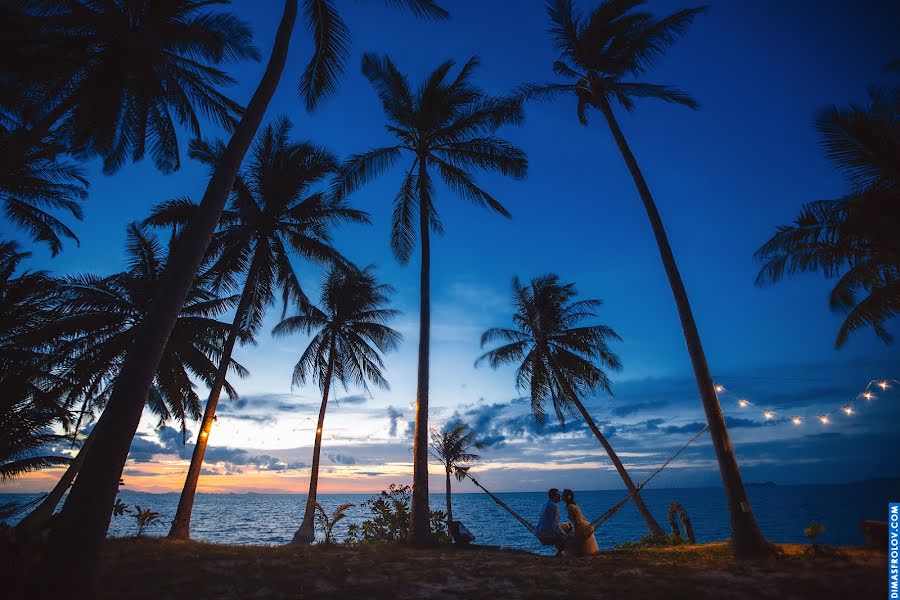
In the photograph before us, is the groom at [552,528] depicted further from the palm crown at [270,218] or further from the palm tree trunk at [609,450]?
the palm crown at [270,218]

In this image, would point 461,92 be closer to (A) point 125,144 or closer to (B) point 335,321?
(A) point 125,144

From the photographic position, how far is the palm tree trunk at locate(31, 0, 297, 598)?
12.4ft

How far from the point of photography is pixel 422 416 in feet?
35.3

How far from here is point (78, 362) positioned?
13.2m

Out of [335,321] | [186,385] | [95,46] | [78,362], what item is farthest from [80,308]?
[335,321]

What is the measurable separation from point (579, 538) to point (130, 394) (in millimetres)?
8618

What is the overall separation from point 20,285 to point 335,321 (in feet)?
35.8

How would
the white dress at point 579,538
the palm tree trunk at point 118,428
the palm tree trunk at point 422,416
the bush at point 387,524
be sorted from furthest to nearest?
the bush at point 387,524, the palm tree trunk at point 422,416, the white dress at point 579,538, the palm tree trunk at point 118,428

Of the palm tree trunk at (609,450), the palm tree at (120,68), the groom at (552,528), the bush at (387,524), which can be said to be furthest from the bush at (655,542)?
the palm tree at (120,68)

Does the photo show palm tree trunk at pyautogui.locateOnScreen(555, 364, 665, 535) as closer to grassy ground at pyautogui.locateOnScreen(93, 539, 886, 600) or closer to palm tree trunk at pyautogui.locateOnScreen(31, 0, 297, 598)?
grassy ground at pyautogui.locateOnScreen(93, 539, 886, 600)

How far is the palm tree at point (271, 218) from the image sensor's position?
14.4m

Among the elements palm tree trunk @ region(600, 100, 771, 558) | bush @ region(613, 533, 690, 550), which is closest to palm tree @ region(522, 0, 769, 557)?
palm tree trunk @ region(600, 100, 771, 558)

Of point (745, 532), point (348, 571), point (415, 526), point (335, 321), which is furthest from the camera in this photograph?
point (335, 321)

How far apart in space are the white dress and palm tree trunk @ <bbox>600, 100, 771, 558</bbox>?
8.87 feet
